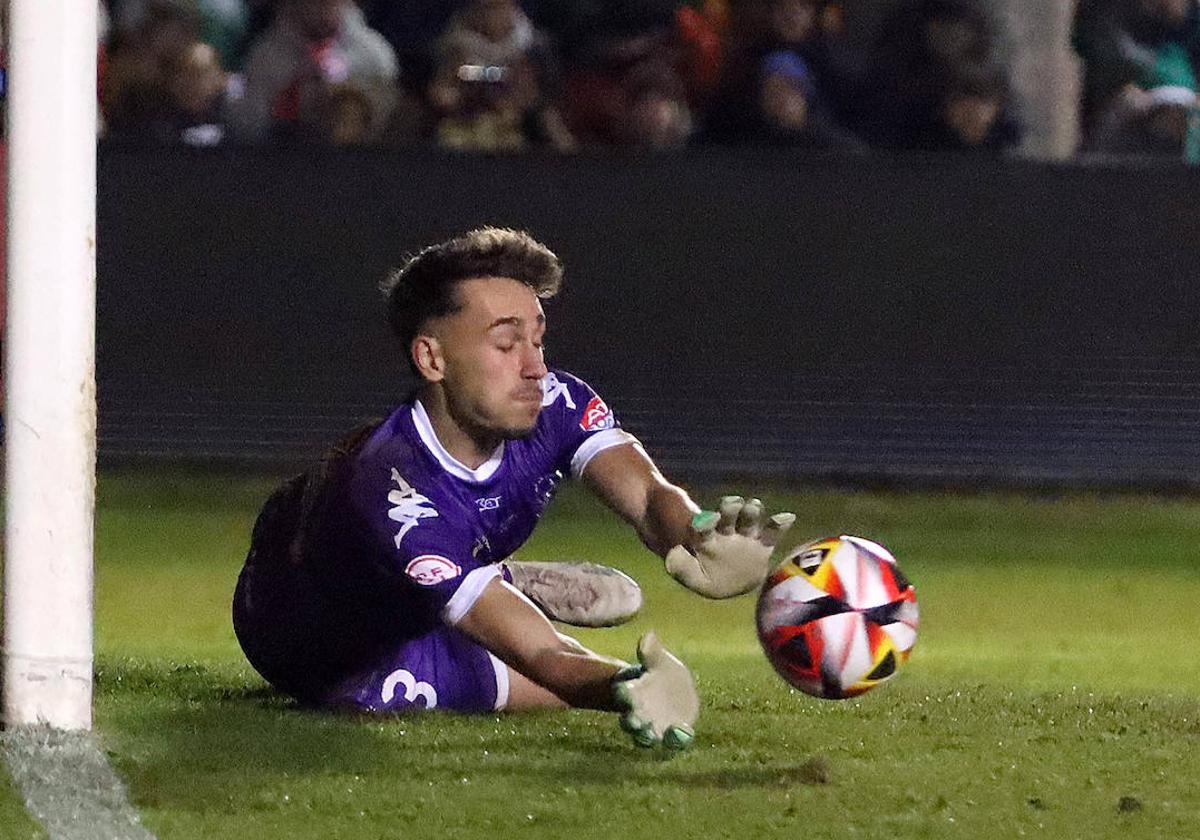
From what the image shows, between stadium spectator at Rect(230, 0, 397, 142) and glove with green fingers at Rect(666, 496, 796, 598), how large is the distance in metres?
6.22

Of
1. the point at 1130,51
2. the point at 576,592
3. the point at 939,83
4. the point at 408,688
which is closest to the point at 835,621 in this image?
the point at 408,688

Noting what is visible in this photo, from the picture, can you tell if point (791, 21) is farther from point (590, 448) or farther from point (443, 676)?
point (443, 676)

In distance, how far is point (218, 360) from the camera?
10.4 meters

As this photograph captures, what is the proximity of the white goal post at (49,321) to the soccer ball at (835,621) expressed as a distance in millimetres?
1538

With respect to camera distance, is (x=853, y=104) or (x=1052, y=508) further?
(x=853, y=104)

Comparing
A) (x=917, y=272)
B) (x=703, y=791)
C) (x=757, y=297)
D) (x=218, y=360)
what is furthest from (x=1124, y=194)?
(x=703, y=791)

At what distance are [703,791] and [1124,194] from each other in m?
6.18

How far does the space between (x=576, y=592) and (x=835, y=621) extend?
4.20 feet

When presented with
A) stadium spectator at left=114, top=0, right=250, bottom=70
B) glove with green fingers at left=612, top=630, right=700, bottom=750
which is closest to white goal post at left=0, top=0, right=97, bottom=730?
glove with green fingers at left=612, top=630, right=700, bottom=750

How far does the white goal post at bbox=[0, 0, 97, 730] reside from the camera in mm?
4820

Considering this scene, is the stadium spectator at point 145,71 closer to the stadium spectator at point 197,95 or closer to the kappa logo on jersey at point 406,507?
the stadium spectator at point 197,95

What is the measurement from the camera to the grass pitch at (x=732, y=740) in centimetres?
448

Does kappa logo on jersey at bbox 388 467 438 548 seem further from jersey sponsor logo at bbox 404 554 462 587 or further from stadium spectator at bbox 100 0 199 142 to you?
stadium spectator at bbox 100 0 199 142

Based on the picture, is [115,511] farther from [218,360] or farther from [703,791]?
[703,791]
